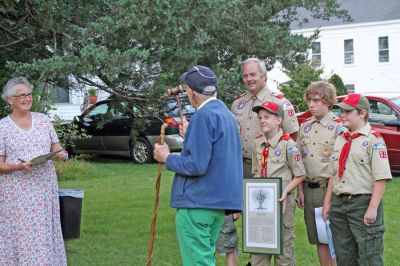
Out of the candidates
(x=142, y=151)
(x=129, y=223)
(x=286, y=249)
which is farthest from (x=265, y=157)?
(x=142, y=151)

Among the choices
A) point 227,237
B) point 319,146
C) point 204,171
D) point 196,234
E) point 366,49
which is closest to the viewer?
point 204,171

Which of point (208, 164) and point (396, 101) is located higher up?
point (396, 101)

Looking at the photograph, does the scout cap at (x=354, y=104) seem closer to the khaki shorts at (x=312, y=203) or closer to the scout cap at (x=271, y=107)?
the scout cap at (x=271, y=107)

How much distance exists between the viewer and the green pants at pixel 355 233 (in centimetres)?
482

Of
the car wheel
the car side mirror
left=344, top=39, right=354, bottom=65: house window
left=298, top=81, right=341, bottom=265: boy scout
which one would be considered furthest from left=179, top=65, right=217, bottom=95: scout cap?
left=344, top=39, right=354, bottom=65: house window

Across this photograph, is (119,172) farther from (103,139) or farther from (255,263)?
(255,263)

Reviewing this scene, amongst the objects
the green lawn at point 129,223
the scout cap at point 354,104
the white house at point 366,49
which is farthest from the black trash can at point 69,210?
the white house at point 366,49

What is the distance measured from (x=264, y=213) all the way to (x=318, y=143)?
786 mm

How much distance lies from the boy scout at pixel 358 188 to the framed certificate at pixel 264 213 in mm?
448

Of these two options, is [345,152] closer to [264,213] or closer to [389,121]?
[264,213]

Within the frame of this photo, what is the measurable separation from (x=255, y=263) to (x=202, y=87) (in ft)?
6.24

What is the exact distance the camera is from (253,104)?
18.9ft

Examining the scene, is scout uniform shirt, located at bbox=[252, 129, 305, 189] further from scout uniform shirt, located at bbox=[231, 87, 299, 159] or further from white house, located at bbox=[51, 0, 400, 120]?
white house, located at bbox=[51, 0, 400, 120]

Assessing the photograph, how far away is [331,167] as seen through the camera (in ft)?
17.6
